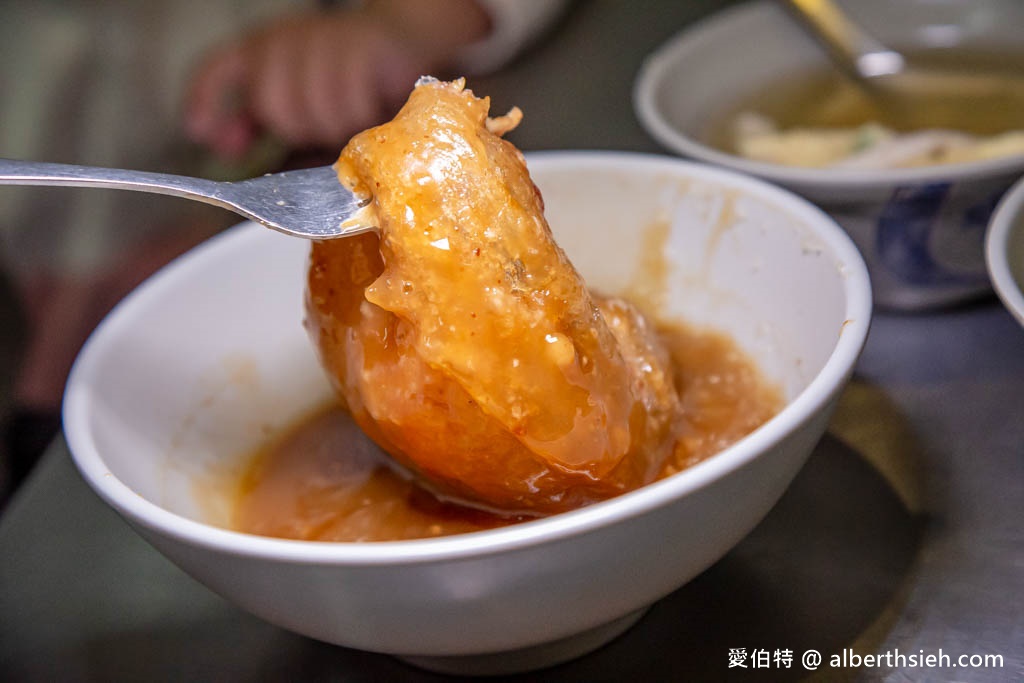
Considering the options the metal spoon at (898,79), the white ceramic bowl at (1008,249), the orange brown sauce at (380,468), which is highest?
the white ceramic bowl at (1008,249)

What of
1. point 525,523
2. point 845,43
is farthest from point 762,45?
point 525,523

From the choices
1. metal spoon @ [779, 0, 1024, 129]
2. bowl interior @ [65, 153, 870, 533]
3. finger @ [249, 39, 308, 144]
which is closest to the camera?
bowl interior @ [65, 153, 870, 533]

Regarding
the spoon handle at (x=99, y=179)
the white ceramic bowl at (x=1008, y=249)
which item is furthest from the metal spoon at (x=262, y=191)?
the white ceramic bowl at (x=1008, y=249)

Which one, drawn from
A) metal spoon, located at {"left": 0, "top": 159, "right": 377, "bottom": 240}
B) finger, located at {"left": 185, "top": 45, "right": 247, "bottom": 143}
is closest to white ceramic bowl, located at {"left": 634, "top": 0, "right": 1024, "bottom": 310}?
metal spoon, located at {"left": 0, "top": 159, "right": 377, "bottom": 240}

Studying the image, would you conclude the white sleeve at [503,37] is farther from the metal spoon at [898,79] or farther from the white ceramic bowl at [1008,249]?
the white ceramic bowl at [1008,249]

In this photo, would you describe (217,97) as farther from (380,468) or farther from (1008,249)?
(1008,249)

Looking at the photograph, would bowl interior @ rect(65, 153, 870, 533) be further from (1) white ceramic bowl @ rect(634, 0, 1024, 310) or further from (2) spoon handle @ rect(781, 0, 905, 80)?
(2) spoon handle @ rect(781, 0, 905, 80)

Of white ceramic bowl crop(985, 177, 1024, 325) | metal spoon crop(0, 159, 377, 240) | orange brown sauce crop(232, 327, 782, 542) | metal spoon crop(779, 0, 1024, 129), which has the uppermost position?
metal spoon crop(0, 159, 377, 240)
